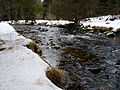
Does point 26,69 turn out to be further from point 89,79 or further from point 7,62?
point 89,79

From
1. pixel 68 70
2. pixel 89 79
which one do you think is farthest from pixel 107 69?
pixel 68 70

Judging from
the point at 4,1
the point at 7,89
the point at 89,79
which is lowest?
the point at 89,79

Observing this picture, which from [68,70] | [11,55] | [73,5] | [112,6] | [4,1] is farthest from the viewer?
[112,6]

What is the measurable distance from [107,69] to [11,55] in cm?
330

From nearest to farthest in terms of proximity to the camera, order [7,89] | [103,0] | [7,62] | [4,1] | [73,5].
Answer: [7,89], [7,62], [4,1], [73,5], [103,0]

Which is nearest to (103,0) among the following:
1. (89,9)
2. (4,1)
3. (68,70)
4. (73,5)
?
(89,9)

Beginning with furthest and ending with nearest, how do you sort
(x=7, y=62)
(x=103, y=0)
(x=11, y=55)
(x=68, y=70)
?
(x=103, y=0), (x=68, y=70), (x=11, y=55), (x=7, y=62)

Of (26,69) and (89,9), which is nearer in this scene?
(26,69)

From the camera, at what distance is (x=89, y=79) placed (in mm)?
3441

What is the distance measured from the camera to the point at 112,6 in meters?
20.6

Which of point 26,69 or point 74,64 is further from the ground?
point 26,69

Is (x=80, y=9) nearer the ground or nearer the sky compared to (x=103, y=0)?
nearer the ground

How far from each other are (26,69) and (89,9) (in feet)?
55.1

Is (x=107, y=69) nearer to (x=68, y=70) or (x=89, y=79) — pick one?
(x=89, y=79)
